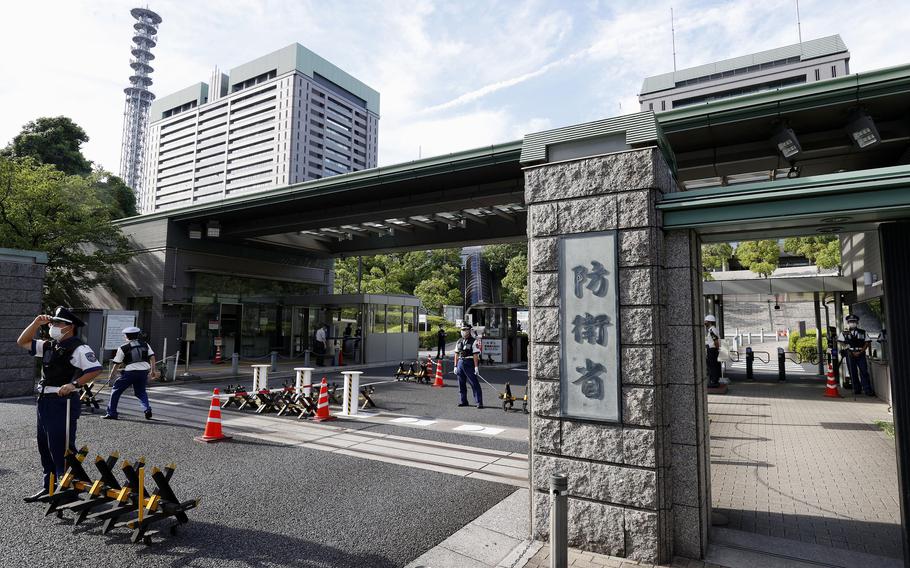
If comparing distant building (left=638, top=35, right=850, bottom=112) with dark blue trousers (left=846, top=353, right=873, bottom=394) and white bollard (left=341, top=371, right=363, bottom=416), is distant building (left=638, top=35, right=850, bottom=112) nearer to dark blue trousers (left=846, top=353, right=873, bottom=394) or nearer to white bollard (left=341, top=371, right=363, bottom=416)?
dark blue trousers (left=846, top=353, right=873, bottom=394)

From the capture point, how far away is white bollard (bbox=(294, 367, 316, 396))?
10695mm

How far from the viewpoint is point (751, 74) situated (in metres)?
77.3

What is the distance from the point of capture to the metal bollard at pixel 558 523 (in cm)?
320

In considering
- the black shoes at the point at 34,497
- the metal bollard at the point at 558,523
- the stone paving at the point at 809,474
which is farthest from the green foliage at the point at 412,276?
the metal bollard at the point at 558,523

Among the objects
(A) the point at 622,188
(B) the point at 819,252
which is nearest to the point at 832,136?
(A) the point at 622,188

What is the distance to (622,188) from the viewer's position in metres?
4.22

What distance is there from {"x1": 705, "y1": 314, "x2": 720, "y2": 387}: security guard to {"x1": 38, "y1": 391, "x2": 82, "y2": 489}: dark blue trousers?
1313cm

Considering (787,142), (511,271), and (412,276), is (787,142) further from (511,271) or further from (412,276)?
(412,276)

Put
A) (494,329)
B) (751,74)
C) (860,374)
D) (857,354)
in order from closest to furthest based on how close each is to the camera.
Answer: (857,354) < (860,374) < (494,329) < (751,74)

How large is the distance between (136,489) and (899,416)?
645cm

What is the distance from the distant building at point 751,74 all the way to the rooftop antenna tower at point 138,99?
12823 centimetres

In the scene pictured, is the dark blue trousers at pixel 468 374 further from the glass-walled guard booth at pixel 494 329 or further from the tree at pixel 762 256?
the tree at pixel 762 256

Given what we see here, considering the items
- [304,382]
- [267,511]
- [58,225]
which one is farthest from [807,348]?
[58,225]

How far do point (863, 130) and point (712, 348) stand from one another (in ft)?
Result: 21.7
